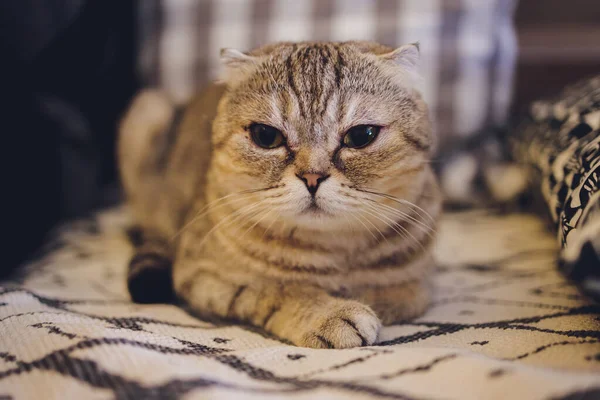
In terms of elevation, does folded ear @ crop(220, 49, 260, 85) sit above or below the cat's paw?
above

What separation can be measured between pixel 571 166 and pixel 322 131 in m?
0.51

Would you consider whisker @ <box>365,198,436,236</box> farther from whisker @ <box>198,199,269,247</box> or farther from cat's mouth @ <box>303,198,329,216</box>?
whisker @ <box>198,199,269,247</box>

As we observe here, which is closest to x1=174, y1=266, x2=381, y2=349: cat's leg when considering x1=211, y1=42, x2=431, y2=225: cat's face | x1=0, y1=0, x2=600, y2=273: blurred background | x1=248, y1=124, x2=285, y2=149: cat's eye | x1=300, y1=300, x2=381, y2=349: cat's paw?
x1=300, y1=300, x2=381, y2=349: cat's paw

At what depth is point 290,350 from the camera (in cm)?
80

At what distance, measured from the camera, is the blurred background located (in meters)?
1.80

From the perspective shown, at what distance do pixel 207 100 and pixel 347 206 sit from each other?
0.73 meters

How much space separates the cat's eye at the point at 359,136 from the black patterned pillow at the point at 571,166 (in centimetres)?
38

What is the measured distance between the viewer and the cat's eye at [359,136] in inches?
37.8

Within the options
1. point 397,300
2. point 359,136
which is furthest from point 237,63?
point 397,300

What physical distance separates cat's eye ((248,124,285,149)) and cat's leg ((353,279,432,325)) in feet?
1.13

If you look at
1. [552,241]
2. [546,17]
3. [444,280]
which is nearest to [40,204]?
[444,280]

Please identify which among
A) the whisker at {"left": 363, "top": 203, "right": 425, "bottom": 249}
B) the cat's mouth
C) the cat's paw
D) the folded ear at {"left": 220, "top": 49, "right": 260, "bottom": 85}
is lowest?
the cat's paw

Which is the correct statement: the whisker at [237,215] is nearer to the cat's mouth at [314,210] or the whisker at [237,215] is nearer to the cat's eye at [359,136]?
the cat's mouth at [314,210]

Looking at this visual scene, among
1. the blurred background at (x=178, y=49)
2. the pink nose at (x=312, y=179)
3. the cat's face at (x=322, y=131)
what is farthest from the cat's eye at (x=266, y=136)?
the blurred background at (x=178, y=49)
